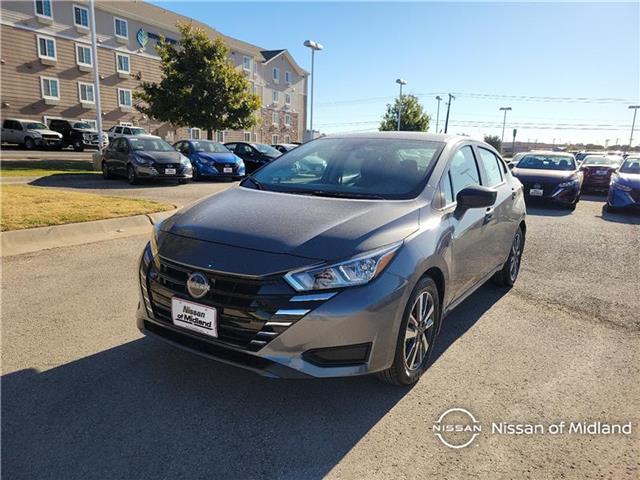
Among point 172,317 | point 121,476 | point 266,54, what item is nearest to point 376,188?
point 172,317

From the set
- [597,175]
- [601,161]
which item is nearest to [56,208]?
[597,175]

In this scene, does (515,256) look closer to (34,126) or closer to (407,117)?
(34,126)

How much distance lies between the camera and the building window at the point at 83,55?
34.5m

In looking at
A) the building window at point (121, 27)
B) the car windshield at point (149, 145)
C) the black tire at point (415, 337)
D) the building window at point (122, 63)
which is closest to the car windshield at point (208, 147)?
the car windshield at point (149, 145)

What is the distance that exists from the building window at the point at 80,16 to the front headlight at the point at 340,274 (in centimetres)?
3954

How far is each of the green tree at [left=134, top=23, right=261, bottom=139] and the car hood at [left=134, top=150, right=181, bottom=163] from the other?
921 cm

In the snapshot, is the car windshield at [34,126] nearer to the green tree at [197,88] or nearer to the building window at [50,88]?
the building window at [50,88]

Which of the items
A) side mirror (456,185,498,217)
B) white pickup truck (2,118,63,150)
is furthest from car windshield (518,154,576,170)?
white pickup truck (2,118,63,150)

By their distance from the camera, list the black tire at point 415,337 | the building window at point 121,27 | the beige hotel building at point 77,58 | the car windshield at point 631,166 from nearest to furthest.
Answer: the black tire at point 415,337
the car windshield at point 631,166
the beige hotel building at point 77,58
the building window at point 121,27

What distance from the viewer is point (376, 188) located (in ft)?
11.1

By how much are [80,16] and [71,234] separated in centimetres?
3512

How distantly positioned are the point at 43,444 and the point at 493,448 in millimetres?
2340

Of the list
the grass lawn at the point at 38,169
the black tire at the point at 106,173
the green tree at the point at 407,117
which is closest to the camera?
the grass lawn at the point at 38,169

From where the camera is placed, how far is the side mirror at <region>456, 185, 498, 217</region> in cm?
332
